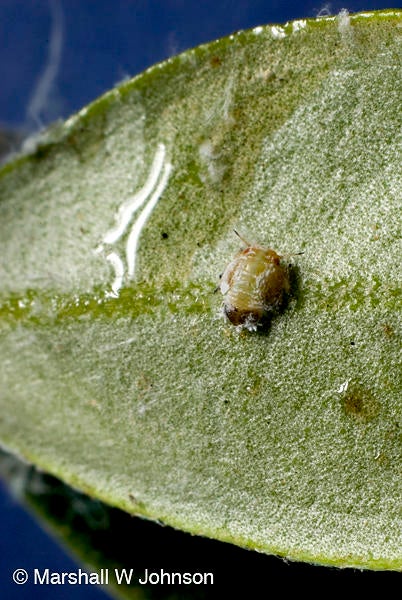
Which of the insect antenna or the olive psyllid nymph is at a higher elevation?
the insect antenna

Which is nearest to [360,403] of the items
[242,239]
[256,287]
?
[256,287]

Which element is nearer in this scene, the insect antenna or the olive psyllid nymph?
the olive psyllid nymph

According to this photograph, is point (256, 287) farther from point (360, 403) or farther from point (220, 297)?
point (360, 403)

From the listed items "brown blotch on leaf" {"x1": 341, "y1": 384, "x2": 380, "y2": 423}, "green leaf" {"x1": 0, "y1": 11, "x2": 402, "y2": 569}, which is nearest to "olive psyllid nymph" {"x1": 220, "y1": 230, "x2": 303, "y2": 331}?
"green leaf" {"x1": 0, "y1": 11, "x2": 402, "y2": 569}

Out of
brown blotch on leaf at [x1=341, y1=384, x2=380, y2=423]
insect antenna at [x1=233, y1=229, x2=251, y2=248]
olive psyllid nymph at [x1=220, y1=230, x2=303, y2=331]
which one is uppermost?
insect antenna at [x1=233, y1=229, x2=251, y2=248]

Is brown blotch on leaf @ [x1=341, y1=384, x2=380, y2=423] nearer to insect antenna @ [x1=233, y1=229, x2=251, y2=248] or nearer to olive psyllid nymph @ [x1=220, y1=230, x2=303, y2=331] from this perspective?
olive psyllid nymph @ [x1=220, y1=230, x2=303, y2=331]

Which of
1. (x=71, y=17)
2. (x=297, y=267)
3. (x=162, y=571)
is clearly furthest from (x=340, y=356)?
(x=71, y=17)
